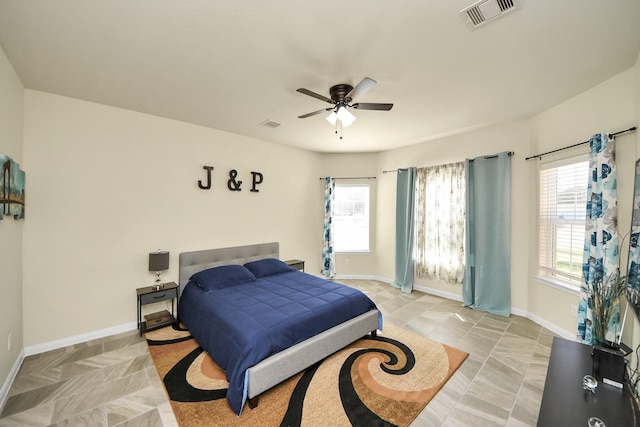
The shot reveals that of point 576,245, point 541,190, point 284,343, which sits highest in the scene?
point 541,190

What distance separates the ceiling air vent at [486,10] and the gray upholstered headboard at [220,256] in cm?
381

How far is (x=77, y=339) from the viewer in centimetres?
293

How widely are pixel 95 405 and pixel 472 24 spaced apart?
388 centimetres

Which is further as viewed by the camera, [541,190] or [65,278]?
[541,190]

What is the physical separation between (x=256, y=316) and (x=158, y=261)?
1.69m

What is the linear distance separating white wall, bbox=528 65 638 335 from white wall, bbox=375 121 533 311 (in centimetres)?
11

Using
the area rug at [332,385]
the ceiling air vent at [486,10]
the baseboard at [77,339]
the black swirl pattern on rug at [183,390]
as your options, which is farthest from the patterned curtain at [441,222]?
the baseboard at [77,339]

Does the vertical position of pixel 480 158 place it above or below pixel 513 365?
above

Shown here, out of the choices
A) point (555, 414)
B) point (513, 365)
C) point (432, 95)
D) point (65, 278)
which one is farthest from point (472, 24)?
point (65, 278)

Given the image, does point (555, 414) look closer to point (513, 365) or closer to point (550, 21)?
point (513, 365)

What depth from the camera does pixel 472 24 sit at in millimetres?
1728

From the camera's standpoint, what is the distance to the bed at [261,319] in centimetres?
204

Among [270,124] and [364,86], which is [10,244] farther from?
[364,86]

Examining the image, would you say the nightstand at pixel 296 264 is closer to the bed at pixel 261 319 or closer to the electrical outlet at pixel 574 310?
the bed at pixel 261 319
